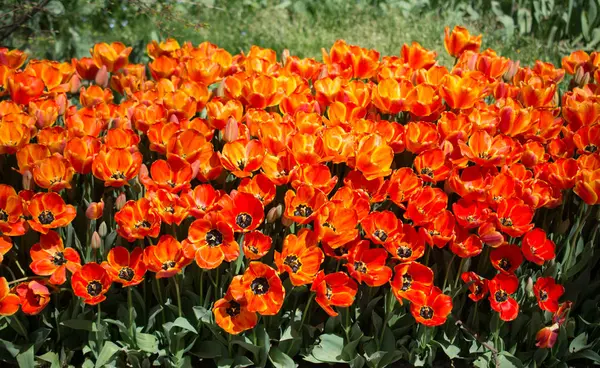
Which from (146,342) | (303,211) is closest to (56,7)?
(146,342)

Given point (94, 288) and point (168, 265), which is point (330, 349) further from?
point (94, 288)

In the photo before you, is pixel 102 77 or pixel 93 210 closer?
pixel 93 210

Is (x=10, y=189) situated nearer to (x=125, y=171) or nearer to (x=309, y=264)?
(x=125, y=171)

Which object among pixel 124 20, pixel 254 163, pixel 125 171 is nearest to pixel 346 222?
pixel 254 163

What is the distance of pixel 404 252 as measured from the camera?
1.89 metres

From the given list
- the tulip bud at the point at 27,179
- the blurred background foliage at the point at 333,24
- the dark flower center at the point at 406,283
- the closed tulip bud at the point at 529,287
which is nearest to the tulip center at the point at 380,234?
the dark flower center at the point at 406,283

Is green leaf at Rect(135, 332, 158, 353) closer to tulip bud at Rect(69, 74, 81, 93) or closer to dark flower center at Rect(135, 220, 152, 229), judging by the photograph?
dark flower center at Rect(135, 220, 152, 229)

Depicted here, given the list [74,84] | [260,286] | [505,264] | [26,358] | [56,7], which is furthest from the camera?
[56,7]

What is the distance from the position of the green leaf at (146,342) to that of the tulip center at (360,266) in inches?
24.6

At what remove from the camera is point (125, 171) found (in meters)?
1.89

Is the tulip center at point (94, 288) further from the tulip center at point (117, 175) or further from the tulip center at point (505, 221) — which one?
the tulip center at point (505, 221)

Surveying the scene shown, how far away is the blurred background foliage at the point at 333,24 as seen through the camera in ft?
16.1

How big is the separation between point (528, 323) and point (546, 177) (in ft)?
1.47

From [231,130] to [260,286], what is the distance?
0.52 meters
